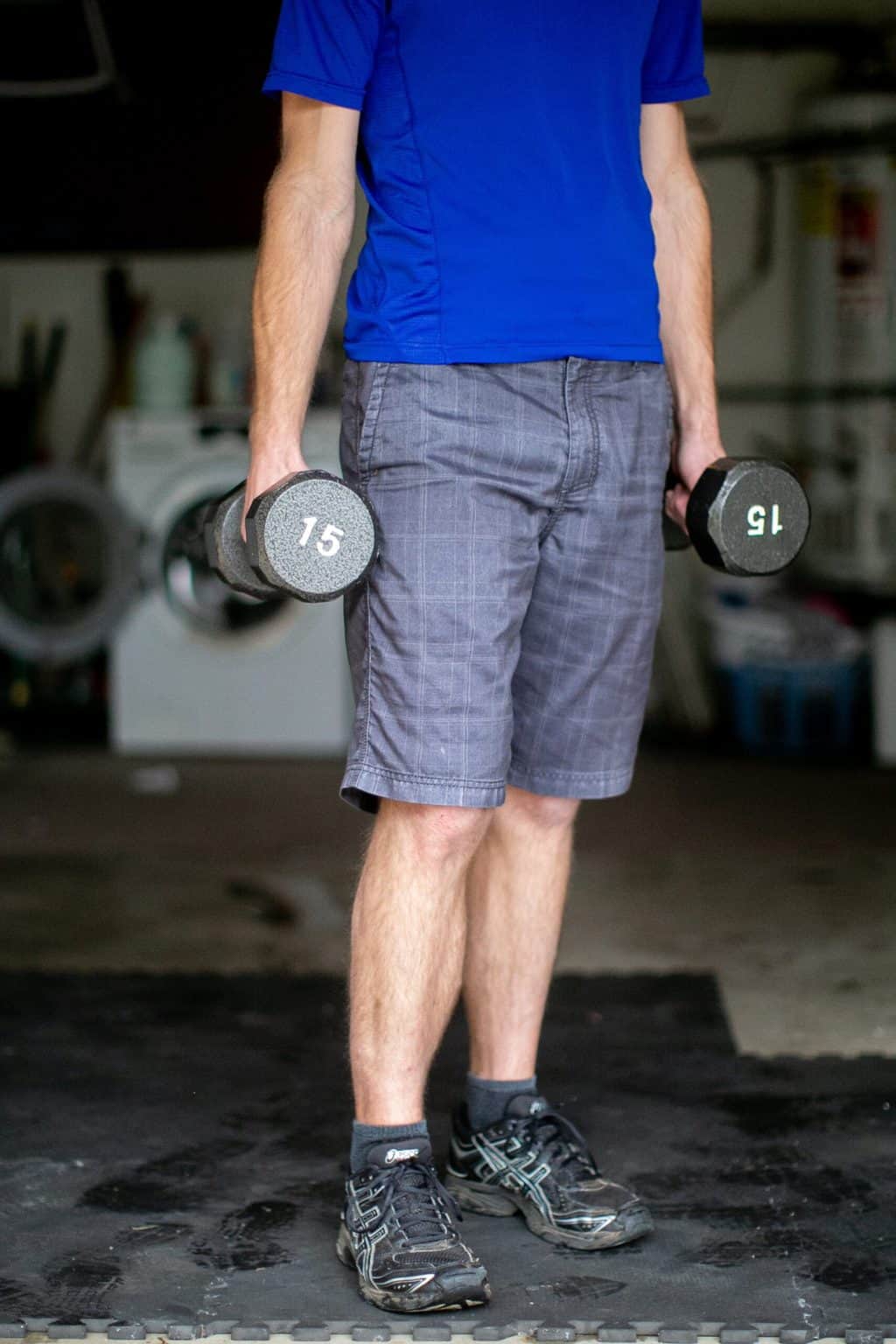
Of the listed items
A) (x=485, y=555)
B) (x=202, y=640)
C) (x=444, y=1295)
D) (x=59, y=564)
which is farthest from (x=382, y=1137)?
(x=59, y=564)

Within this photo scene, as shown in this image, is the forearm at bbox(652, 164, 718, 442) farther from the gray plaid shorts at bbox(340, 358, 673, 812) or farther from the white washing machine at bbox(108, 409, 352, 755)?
the white washing machine at bbox(108, 409, 352, 755)

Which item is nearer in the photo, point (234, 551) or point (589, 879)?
point (234, 551)

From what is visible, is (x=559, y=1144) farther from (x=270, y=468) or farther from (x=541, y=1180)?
(x=270, y=468)

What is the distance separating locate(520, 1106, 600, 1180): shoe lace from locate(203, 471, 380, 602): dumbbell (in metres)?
0.66

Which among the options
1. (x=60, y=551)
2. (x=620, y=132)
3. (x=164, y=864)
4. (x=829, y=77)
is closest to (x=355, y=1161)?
(x=620, y=132)

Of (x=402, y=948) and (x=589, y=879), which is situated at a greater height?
(x=402, y=948)

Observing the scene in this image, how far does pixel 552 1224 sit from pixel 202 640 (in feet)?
12.7

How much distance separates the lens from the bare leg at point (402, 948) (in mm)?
1664

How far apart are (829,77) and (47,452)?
127 inches

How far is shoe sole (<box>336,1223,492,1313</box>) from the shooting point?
156 cm

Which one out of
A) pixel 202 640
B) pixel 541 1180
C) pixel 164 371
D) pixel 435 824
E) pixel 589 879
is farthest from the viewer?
pixel 164 371

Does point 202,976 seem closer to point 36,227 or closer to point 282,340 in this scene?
point 282,340

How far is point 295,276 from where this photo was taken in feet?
5.37

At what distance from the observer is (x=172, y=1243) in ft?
5.67
